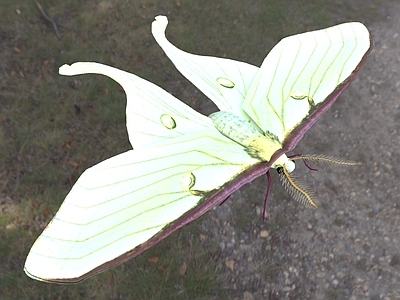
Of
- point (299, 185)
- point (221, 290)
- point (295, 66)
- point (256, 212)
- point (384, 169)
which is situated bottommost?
point (221, 290)

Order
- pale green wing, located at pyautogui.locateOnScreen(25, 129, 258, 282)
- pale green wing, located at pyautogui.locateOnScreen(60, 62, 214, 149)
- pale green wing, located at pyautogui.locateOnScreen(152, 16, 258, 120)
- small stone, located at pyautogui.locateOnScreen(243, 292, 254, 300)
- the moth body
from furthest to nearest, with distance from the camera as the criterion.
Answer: small stone, located at pyautogui.locateOnScreen(243, 292, 254, 300) → pale green wing, located at pyautogui.locateOnScreen(152, 16, 258, 120) → pale green wing, located at pyautogui.locateOnScreen(60, 62, 214, 149) → the moth body → pale green wing, located at pyautogui.locateOnScreen(25, 129, 258, 282)

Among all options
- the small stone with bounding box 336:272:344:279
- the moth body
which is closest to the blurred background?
the small stone with bounding box 336:272:344:279

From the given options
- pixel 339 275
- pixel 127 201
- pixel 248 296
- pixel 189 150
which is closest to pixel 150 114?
pixel 189 150

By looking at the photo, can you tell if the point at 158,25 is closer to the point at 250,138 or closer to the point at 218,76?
the point at 218,76

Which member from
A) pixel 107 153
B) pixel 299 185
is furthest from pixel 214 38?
pixel 299 185

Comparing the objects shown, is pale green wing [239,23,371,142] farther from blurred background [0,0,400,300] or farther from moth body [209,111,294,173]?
blurred background [0,0,400,300]

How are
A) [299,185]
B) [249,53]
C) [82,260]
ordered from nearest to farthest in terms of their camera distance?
[82,260], [299,185], [249,53]

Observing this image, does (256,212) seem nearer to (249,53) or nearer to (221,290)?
(221,290)
